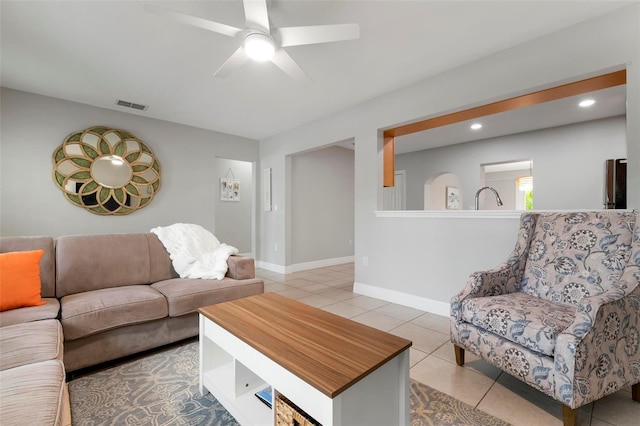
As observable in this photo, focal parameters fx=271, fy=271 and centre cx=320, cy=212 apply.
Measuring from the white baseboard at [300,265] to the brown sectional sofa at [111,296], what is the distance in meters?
2.28

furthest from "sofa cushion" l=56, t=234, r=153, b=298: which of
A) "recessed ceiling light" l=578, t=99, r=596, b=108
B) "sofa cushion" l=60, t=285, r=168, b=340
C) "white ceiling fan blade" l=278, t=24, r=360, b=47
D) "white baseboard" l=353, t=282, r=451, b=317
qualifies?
"recessed ceiling light" l=578, t=99, r=596, b=108

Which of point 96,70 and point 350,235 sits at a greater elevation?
point 96,70

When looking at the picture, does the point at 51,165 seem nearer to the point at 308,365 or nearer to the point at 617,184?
the point at 308,365

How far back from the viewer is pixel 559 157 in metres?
4.27

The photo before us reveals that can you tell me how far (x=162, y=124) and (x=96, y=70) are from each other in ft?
4.92

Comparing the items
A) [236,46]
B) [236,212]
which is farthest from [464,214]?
[236,212]

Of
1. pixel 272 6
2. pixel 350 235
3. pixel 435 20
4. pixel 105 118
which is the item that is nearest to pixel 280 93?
pixel 272 6

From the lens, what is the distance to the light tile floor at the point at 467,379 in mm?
1404

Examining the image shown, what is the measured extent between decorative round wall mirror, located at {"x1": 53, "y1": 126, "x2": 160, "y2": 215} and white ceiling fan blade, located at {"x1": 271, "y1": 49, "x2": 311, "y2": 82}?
117 inches

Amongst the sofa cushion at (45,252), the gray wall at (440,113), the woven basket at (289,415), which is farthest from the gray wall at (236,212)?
the woven basket at (289,415)

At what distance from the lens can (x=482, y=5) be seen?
1.86 meters

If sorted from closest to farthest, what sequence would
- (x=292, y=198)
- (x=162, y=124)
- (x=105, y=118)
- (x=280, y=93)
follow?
(x=280, y=93)
(x=105, y=118)
(x=162, y=124)
(x=292, y=198)

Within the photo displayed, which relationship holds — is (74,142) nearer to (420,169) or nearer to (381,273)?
(381,273)

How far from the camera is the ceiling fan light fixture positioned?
179cm
